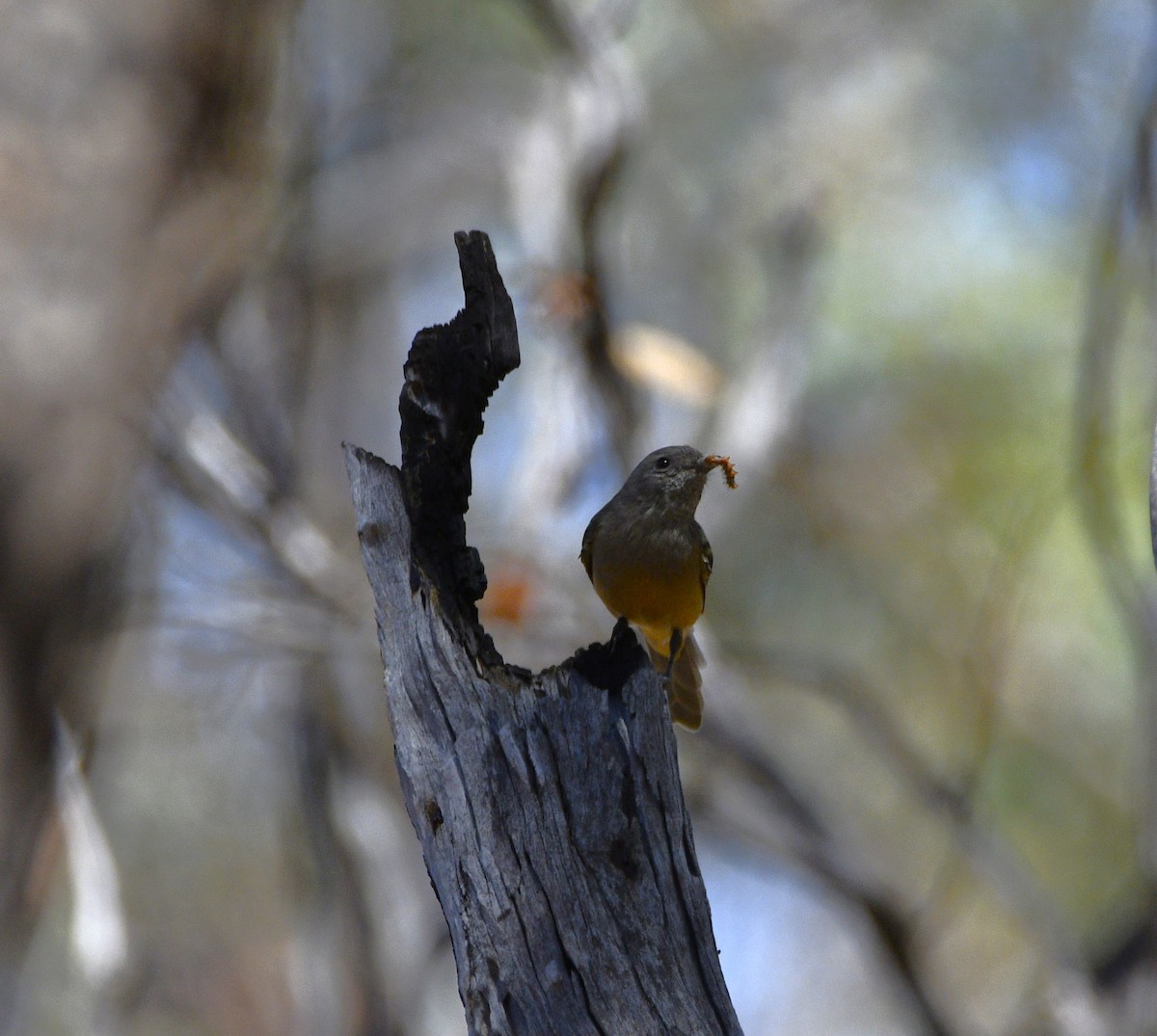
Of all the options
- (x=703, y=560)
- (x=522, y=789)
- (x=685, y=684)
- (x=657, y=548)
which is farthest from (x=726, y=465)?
(x=522, y=789)

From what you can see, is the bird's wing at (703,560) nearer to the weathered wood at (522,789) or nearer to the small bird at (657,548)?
the small bird at (657,548)

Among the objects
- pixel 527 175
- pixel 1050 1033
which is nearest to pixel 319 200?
pixel 527 175

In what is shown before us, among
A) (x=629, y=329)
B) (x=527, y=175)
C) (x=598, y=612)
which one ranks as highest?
(x=527, y=175)

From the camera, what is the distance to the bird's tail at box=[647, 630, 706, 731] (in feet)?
16.5

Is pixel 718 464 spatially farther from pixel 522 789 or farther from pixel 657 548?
pixel 522 789

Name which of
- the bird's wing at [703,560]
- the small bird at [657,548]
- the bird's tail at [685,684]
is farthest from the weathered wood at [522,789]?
the bird's tail at [685,684]

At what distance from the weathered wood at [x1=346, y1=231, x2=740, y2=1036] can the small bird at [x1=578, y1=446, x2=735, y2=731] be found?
1395 millimetres

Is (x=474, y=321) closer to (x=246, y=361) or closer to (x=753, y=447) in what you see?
(x=753, y=447)

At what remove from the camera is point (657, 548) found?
169 inches

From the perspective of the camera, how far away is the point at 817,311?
10.0 m

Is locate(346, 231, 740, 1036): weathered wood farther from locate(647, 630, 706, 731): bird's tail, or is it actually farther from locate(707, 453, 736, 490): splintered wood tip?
locate(647, 630, 706, 731): bird's tail

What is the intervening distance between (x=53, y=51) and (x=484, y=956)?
628 centimetres

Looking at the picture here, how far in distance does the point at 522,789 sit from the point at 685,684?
241 cm

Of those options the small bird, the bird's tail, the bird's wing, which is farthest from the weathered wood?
the bird's tail
